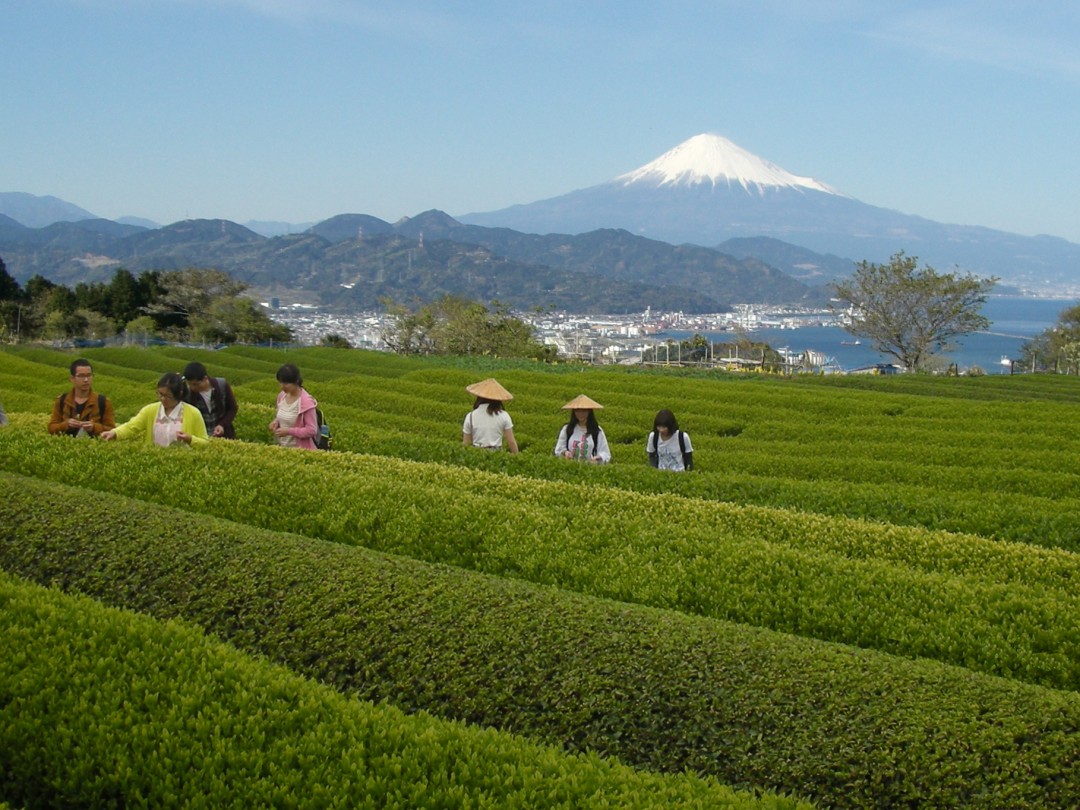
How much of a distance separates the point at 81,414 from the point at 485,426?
470 cm

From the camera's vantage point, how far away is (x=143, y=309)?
6581 centimetres

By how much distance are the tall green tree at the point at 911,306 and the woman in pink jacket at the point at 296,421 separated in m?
51.7

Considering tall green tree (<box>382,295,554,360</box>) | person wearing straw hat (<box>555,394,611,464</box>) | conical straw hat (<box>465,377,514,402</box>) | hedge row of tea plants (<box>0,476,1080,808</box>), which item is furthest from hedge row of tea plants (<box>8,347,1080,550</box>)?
tall green tree (<box>382,295,554,360</box>)

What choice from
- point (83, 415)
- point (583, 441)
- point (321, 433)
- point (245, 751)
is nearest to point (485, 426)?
point (583, 441)

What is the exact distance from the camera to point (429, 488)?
9352 millimetres

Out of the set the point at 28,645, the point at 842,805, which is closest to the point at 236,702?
the point at 28,645

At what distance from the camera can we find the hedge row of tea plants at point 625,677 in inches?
194

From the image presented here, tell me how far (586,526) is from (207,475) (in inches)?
151

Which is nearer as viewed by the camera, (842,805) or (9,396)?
(842,805)

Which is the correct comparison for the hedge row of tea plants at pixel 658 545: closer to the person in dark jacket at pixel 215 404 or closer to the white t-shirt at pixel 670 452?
the person in dark jacket at pixel 215 404

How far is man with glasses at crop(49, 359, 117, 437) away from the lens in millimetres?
11141

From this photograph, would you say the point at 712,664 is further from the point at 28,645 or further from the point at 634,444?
the point at 634,444

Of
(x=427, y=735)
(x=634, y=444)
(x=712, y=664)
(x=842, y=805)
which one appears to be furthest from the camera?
(x=634, y=444)

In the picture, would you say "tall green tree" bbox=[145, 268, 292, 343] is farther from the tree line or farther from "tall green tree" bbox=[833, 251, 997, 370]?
"tall green tree" bbox=[833, 251, 997, 370]
